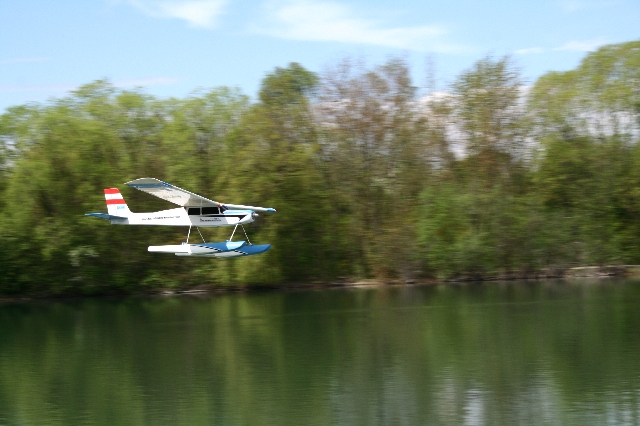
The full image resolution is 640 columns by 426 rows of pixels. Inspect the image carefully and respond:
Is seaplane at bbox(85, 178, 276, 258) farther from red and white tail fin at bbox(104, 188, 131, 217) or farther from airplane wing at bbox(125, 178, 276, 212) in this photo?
red and white tail fin at bbox(104, 188, 131, 217)

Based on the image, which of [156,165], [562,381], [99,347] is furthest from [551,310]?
[156,165]

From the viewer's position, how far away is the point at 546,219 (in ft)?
120

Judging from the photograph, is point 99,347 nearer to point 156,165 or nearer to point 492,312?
point 492,312

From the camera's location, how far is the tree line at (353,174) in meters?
35.6

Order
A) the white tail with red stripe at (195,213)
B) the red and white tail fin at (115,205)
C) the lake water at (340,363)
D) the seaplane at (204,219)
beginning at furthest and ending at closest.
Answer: the red and white tail fin at (115,205), the seaplane at (204,219), the white tail with red stripe at (195,213), the lake water at (340,363)

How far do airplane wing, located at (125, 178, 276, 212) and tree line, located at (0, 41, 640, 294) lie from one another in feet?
25.4

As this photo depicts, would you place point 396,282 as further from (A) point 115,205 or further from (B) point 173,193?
(A) point 115,205

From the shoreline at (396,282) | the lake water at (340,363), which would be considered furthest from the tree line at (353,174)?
the lake water at (340,363)

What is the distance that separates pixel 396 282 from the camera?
36562mm

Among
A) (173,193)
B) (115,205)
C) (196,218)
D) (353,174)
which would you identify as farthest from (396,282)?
(115,205)

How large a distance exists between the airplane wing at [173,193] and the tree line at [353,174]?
7.75 m

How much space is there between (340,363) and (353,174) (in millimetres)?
21780

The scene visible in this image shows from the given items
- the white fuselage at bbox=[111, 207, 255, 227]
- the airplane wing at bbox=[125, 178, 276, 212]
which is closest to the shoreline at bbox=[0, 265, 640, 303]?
the white fuselage at bbox=[111, 207, 255, 227]

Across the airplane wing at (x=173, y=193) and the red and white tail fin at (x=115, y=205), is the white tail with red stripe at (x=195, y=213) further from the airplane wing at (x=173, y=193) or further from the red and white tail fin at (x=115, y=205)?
the red and white tail fin at (x=115, y=205)
